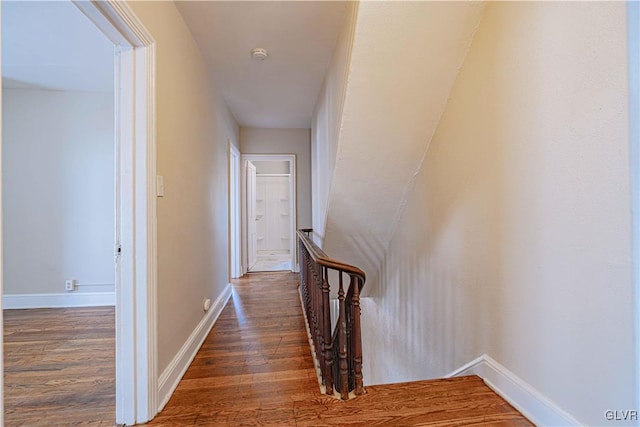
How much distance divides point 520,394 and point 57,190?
13.7ft

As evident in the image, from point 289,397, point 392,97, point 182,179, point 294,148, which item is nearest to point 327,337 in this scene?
point 289,397

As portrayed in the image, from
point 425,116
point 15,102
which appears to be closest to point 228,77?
point 425,116

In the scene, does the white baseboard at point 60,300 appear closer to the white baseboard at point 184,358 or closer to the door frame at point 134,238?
the white baseboard at point 184,358

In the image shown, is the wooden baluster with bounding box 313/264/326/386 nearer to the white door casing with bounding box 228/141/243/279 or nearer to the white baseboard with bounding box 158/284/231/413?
the white baseboard with bounding box 158/284/231/413

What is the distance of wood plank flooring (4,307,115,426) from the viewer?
4.86ft

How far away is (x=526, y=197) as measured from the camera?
4.12ft

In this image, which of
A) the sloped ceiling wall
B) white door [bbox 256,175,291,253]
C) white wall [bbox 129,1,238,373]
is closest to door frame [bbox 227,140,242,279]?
white wall [bbox 129,1,238,373]

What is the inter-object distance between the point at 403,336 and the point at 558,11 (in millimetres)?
2386

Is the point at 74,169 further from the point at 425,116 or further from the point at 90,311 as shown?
A: the point at 425,116

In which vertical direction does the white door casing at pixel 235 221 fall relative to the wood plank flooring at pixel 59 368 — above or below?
above

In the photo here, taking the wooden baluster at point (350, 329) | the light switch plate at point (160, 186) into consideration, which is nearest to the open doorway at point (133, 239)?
the light switch plate at point (160, 186)

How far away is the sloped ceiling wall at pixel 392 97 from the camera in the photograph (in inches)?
59.6

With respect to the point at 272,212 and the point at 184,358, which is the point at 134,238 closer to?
the point at 184,358

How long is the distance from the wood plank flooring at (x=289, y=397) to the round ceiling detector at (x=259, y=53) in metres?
2.30
